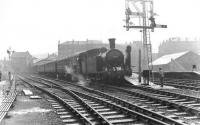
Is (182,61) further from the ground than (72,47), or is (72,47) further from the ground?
(72,47)

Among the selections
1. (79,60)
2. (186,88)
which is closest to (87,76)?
(79,60)

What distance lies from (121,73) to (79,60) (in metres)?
4.95

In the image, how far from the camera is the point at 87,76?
2350cm

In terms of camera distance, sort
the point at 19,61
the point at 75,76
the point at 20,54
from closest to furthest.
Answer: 1. the point at 75,76
2. the point at 19,61
3. the point at 20,54

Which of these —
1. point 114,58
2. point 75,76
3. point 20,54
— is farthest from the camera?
point 20,54

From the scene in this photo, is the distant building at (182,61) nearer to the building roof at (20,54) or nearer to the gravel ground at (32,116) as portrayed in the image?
the gravel ground at (32,116)

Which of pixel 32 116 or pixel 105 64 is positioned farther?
pixel 105 64

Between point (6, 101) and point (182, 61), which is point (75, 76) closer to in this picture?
point (6, 101)

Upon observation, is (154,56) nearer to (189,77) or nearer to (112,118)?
(189,77)

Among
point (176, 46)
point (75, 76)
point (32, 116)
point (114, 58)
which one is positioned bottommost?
point (32, 116)

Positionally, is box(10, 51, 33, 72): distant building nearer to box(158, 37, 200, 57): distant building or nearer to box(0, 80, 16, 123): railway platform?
box(158, 37, 200, 57): distant building

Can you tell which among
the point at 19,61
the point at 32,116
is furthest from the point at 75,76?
the point at 19,61

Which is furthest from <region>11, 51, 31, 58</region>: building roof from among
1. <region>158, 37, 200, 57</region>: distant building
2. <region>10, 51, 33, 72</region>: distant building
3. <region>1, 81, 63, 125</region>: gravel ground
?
<region>1, 81, 63, 125</region>: gravel ground

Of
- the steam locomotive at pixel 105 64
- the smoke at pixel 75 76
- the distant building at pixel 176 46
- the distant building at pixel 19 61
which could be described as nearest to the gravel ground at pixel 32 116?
the steam locomotive at pixel 105 64
